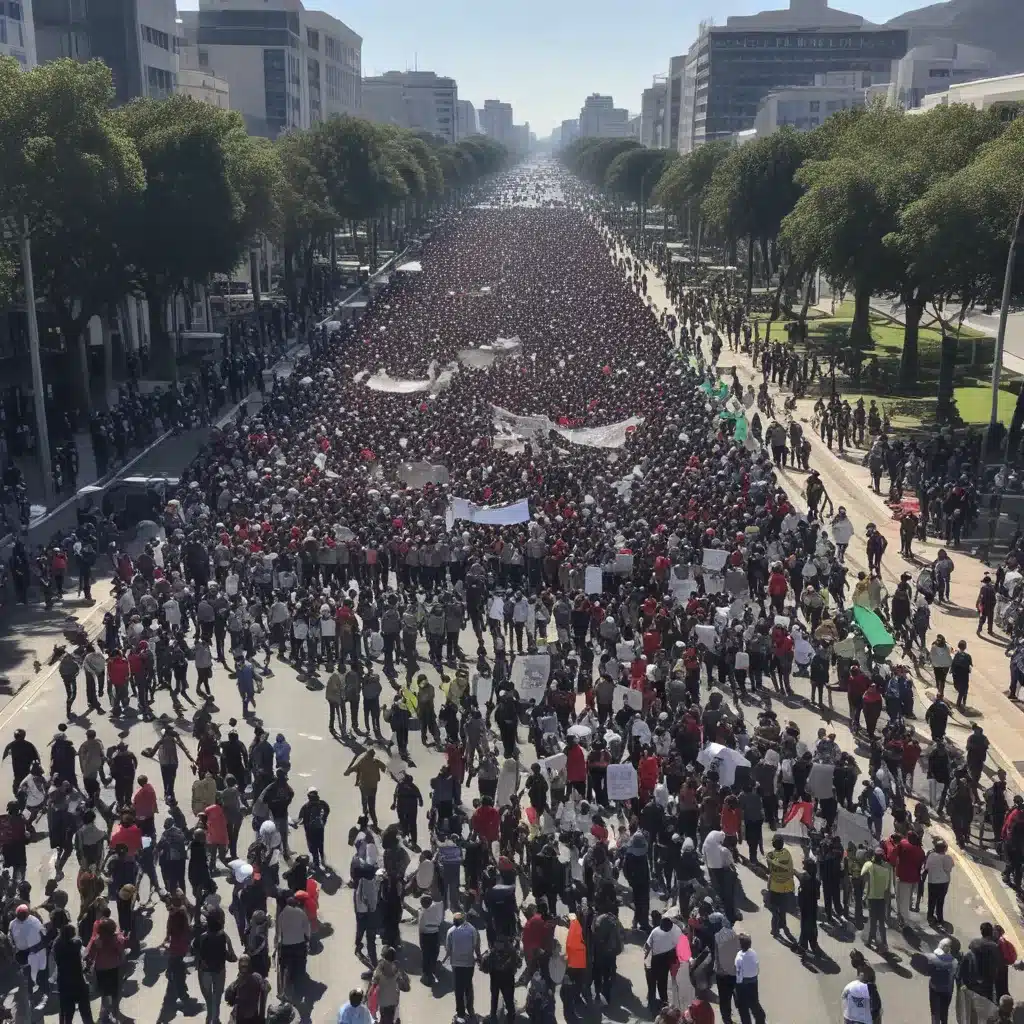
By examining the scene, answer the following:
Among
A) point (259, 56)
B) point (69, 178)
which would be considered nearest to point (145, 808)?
point (69, 178)

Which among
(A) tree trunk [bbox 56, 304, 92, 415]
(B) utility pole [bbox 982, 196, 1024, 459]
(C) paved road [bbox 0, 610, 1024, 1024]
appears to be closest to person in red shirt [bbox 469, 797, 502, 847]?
(C) paved road [bbox 0, 610, 1024, 1024]

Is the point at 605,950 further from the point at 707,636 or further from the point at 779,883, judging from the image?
the point at 707,636

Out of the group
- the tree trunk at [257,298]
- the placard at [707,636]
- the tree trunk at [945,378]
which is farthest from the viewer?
the tree trunk at [257,298]

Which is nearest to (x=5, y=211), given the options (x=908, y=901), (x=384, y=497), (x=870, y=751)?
(x=384, y=497)

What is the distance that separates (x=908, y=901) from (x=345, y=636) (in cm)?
981

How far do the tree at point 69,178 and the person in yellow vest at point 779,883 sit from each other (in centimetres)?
2517

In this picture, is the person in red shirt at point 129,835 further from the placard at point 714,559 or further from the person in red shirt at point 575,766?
the placard at point 714,559

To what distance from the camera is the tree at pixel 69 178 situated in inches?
1234

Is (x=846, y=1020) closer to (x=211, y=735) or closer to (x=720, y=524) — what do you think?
(x=211, y=735)

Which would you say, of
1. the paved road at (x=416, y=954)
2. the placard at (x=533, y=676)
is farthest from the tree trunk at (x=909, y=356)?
the placard at (x=533, y=676)

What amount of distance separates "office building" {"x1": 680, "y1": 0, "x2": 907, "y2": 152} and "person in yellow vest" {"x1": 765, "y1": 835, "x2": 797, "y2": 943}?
163937mm

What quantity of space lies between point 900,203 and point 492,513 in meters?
21.5

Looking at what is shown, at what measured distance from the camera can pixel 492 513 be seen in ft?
84.6

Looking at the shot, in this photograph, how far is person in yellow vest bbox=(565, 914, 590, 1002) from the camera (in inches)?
468
